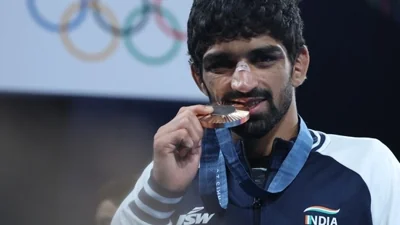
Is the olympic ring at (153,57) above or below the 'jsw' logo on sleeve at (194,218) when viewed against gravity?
above

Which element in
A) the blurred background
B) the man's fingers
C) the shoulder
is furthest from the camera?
the blurred background

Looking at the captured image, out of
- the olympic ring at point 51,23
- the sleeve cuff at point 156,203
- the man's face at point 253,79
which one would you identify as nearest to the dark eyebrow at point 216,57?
the man's face at point 253,79

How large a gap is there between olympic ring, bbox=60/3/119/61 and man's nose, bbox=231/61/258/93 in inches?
22.8

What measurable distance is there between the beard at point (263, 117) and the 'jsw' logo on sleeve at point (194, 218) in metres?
0.16

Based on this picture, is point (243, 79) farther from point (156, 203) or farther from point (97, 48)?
point (97, 48)

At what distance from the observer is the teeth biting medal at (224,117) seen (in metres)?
1.05

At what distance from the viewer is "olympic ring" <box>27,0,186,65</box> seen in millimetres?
1592

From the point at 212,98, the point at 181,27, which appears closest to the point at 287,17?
the point at 212,98

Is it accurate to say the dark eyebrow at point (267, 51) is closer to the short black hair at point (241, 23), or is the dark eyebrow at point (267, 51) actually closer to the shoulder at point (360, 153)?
the short black hair at point (241, 23)

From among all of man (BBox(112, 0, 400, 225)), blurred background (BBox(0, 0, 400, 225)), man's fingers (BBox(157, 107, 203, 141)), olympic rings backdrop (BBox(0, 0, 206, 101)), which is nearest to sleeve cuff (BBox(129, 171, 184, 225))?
man (BBox(112, 0, 400, 225))

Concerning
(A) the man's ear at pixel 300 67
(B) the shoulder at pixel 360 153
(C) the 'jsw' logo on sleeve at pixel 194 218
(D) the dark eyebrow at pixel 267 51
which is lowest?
(C) the 'jsw' logo on sleeve at pixel 194 218

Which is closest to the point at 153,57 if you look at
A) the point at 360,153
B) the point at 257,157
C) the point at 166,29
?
the point at 166,29

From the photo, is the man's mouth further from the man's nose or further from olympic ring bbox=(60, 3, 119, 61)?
olympic ring bbox=(60, 3, 119, 61)

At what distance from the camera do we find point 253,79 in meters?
1.11
